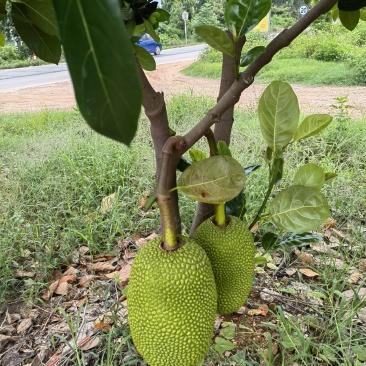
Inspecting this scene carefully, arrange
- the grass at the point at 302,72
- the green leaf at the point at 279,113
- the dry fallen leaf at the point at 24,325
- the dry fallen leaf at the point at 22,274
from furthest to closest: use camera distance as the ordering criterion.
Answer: the grass at the point at 302,72
the dry fallen leaf at the point at 22,274
the dry fallen leaf at the point at 24,325
the green leaf at the point at 279,113

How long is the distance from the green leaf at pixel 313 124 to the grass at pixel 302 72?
17.5 ft

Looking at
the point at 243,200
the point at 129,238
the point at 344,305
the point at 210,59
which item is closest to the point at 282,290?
the point at 344,305

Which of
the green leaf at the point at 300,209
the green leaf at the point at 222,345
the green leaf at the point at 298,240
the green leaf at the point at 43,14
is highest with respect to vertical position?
the green leaf at the point at 43,14

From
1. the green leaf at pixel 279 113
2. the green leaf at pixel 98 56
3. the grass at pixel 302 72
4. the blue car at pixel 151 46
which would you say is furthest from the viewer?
the blue car at pixel 151 46

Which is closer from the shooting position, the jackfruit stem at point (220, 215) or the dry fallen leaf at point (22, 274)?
the jackfruit stem at point (220, 215)

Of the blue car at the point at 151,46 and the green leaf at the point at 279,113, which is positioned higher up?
the green leaf at the point at 279,113

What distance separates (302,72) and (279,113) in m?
6.12

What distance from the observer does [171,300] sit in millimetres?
493

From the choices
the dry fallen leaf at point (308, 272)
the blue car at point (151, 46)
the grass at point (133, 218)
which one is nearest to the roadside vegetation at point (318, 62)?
the blue car at point (151, 46)

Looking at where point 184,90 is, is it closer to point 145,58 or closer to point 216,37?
point 145,58

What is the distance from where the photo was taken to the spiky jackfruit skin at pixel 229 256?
1.89 feet

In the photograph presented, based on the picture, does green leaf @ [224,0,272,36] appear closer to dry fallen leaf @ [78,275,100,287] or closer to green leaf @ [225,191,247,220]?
green leaf @ [225,191,247,220]

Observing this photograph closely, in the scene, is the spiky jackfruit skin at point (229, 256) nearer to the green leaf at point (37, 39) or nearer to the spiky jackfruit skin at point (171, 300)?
the spiky jackfruit skin at point (171, 300)

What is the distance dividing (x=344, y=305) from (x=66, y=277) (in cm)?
86
